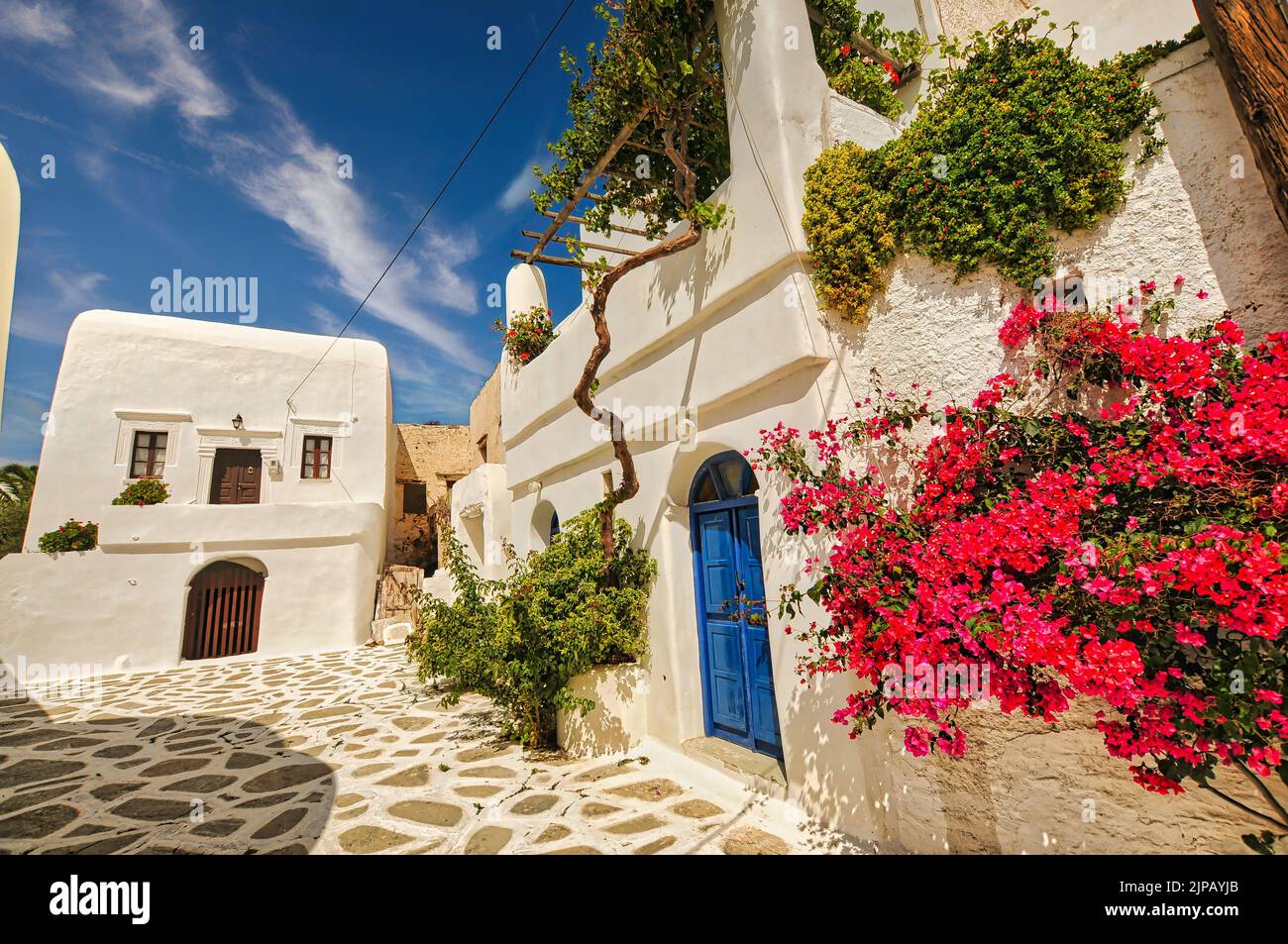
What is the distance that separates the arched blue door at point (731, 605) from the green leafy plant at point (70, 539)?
1469 cm

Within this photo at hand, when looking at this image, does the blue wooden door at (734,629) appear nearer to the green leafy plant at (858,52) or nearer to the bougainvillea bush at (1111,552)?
the bougainvillea bush at (1111,552)

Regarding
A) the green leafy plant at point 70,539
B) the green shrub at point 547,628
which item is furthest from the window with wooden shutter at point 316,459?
the green shrub at point 547,628

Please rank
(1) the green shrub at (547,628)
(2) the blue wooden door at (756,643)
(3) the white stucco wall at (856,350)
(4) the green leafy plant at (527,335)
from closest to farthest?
(3) the white stucco wall at (856,350), (2) the blue wooden door at (756,643), (1) the green shrub at (547,628), (4) the green leafy plant at (527,335)

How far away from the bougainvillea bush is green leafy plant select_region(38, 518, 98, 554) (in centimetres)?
1638

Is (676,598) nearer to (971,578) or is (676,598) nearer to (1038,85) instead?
(971,578)

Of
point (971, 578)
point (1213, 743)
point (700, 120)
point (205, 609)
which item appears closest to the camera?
point (1213, 743)

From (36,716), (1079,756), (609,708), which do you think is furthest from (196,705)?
(1079,756)

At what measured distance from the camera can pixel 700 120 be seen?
627 cm

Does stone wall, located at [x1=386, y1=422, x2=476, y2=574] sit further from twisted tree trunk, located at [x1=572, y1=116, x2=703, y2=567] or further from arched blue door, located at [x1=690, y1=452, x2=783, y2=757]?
arched blue door, located at [x1=690, y1=452, x2=783, y2=757]

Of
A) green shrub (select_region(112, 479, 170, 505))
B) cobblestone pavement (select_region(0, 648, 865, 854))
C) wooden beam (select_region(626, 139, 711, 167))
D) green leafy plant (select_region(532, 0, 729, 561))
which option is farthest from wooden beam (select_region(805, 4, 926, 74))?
green shrub (select_region(112, 479, 170, 505))

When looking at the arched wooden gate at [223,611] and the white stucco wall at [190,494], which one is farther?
the arched wooden gate at [223,611]

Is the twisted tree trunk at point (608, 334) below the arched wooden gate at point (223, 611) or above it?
above

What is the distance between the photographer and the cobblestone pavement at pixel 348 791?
3.72m

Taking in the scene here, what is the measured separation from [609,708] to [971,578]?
3.89 metres
